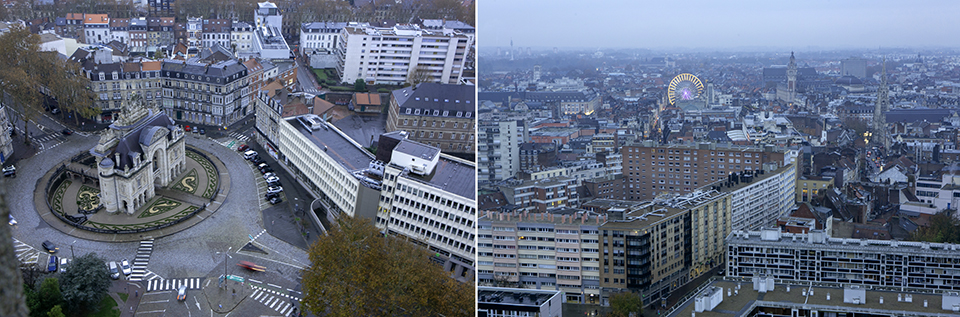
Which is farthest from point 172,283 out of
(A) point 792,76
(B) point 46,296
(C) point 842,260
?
(A) point 792,76

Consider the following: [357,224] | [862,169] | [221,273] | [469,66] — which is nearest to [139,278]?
[221,273]

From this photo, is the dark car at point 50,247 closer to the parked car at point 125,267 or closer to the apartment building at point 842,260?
the parked car at point 125,267

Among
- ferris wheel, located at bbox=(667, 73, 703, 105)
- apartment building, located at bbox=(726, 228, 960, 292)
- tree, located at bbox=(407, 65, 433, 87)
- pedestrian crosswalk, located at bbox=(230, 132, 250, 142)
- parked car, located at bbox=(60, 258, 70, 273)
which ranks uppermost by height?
tree, located at bbox=(407, 65, 433, 87)

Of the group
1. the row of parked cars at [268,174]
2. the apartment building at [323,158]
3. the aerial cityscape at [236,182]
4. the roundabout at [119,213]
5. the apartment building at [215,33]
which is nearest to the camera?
the aerial cityscape at [236,182]

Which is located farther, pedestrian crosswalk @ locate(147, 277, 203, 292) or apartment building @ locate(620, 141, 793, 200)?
apartment building @ locate(620, 141, 793, 200)

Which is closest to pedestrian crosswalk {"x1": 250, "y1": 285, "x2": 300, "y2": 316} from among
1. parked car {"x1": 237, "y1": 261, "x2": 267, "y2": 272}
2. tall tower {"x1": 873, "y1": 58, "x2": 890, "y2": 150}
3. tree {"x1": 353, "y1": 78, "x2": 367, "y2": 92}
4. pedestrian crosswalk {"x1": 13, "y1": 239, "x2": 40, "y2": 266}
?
parked car {"x1": 237, "y1": 261, "x2": 267, "y2": 272}

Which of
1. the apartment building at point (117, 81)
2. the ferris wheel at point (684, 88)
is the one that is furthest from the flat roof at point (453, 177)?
the ferris wheel at point (684, 88)

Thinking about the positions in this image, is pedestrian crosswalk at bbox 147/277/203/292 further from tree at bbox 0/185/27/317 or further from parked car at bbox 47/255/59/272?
tree at bbox 0/185/27/317
